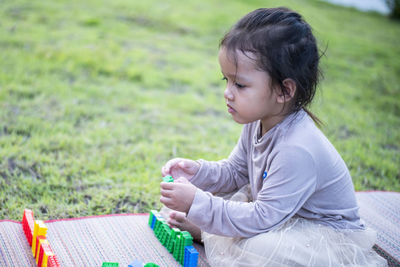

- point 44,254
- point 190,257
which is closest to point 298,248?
point 190,257

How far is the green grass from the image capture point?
219 centimetres

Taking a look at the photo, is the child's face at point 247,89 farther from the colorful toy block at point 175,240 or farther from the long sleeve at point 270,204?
the colorful toy block at point 175,240

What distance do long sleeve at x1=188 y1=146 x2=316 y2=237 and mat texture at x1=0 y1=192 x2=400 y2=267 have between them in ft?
0.90

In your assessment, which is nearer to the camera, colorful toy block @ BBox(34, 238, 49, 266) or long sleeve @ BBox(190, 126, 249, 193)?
colorful toy block @ BBox(34, 238, 49, 266)

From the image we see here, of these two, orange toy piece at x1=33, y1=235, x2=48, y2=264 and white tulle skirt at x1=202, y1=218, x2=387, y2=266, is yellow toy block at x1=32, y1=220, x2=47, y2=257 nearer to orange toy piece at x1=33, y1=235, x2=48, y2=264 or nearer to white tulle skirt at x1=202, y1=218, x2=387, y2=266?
orange toy piece at x1=33, y1=235, x2=48, y2=264

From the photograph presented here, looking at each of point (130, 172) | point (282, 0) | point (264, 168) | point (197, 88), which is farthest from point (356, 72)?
point (264, 168)

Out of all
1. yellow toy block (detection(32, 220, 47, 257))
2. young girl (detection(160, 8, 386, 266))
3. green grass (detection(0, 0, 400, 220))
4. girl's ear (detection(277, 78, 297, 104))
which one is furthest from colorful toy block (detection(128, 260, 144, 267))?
girl's ear (detection(277, 78, 297, 104))

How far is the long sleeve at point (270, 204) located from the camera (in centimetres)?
140

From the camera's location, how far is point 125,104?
324 centimetres

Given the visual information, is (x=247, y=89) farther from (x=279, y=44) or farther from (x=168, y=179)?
(x=168, y=179)

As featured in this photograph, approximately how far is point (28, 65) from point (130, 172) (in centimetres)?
172

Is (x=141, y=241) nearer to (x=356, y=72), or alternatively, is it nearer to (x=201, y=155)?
(x=201, y=155)

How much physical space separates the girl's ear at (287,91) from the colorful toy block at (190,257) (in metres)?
0.63

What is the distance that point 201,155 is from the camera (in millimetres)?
2648
